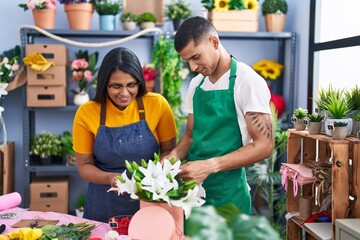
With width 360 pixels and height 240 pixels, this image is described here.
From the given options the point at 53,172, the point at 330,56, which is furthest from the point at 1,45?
the point at 330,56

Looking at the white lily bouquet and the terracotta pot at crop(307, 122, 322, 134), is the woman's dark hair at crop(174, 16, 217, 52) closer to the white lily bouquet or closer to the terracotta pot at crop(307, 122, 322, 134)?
the white lily bouquet

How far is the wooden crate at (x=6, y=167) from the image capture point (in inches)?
153

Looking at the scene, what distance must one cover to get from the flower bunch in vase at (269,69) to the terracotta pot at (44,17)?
180 centimetres

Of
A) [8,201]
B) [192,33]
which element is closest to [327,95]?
[192,33]

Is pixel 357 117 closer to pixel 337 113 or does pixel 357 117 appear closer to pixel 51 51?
pixel 337 113

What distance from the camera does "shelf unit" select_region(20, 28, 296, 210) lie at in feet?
12.8

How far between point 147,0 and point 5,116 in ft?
5.37

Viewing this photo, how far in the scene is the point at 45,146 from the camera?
391 centimetres

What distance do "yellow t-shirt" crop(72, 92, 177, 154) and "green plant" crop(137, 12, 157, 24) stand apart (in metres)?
1.96

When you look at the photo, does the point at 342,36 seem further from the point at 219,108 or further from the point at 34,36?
the point at 34,36

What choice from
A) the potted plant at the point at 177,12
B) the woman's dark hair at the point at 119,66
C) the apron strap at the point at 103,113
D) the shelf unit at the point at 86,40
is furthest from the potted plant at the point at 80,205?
the woman's dark hair at the point at 119,66

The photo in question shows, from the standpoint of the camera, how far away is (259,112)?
181 centimetres

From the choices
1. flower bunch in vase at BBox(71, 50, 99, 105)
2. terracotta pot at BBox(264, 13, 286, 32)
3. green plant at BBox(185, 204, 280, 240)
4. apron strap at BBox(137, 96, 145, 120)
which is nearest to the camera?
green plant at BBox(185, 204, 280, 240)

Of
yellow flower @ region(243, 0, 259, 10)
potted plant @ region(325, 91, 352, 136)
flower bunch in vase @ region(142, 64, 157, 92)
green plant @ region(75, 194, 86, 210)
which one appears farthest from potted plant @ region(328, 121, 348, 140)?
green plant @ region(75, 194, 86, 210)
